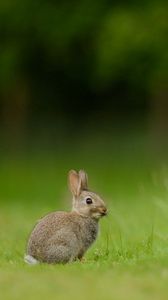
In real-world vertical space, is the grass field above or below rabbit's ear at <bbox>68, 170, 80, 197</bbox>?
below

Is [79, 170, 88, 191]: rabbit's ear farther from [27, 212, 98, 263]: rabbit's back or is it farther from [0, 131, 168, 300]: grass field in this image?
[0, 131, 168, 300]: grass field

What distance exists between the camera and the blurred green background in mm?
25406

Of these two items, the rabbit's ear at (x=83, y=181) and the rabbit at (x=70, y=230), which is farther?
the rabbit's ear at (x=83, y=181)

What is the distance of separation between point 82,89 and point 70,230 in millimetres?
44511

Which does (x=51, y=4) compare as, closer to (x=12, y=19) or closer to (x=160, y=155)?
(x=12, y=19)

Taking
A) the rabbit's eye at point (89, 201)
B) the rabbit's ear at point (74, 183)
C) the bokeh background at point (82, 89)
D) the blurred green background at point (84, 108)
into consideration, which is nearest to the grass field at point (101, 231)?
the blurred green background at point (84, 108)

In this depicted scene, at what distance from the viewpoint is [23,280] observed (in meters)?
10.8

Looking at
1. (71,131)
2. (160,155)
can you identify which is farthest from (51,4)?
(160,155)

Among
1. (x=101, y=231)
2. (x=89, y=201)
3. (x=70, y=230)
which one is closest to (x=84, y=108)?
(x=101, y=231)

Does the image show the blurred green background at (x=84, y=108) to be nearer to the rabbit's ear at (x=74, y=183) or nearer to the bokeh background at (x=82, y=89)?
the bokeh background at (x=82, y=89)

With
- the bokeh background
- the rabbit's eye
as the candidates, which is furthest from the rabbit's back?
the bokeh background

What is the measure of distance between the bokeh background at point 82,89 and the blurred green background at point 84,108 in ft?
0.16

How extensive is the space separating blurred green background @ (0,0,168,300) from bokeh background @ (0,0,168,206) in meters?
0.05

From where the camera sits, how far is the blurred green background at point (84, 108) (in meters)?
25.4
